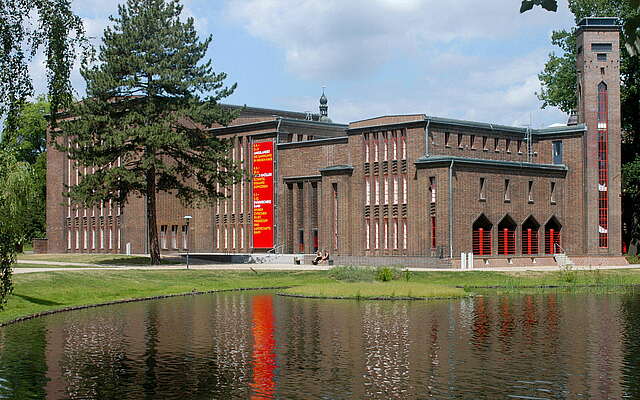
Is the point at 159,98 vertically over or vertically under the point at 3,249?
over

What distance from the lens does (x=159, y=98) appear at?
227 feet

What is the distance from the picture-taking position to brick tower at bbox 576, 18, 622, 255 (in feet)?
249

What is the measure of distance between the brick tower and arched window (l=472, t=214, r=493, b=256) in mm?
9671

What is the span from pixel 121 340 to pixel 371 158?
4900cm

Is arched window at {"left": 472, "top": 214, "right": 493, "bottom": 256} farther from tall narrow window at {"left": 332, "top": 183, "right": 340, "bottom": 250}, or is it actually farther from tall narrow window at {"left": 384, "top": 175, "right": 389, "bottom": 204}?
tall narrow window at {"left": 332, "top": 183, "right": 340, "bottom": 250}

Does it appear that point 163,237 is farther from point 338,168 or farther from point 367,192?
point 367,192

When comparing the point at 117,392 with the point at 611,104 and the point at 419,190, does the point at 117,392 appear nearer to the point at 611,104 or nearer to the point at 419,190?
the point at 419,190

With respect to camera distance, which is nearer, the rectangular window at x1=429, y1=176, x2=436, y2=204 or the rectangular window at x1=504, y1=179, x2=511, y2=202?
the rectangular window at x1=429, y1=176, x2=436, y2=204

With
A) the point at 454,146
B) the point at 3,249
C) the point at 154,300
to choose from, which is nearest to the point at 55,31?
the point at 3,249

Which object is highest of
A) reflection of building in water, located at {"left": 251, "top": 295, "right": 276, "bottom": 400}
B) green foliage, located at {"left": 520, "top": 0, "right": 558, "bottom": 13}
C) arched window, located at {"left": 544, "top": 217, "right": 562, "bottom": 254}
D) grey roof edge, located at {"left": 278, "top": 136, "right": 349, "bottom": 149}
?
grey roof edge, located at {"left": 278, "top": 136, "right": 349, "bottom": 149}

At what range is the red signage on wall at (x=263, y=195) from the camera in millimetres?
85500

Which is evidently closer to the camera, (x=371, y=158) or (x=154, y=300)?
(x=154, y=300)

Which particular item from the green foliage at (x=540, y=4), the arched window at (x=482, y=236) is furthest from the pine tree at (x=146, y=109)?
the green foliage at (x=540, y=4)

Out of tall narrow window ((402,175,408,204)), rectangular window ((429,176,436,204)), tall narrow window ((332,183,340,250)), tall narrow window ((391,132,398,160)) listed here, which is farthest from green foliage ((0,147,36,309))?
tall narrow window ((332,183,340,250))
